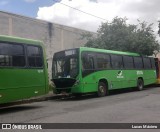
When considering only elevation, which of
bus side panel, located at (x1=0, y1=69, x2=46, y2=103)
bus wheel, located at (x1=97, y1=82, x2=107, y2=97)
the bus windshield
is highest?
the bus windshield

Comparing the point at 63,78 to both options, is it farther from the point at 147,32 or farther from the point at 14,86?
the point at 147,32

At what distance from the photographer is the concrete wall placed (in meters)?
23.5

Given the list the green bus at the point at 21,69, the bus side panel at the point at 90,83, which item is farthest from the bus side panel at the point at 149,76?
the green bus at the point at 21,69

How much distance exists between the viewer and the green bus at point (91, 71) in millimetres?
17781

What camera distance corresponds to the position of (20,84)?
1359 centimetres

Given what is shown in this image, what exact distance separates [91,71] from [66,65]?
1481 millimetres

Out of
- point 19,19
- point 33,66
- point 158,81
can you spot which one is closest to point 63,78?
point 33,66

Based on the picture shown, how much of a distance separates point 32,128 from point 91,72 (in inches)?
381

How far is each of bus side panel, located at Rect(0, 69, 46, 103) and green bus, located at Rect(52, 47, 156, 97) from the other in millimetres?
3270

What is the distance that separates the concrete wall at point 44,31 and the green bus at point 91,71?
6.15 m

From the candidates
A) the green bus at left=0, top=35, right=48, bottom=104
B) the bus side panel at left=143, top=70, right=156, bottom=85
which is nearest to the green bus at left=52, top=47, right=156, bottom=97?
the bus side panel at left=143, top=70, right=156, bottom=85

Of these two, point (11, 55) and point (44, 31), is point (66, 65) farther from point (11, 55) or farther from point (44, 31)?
point (44, 31)

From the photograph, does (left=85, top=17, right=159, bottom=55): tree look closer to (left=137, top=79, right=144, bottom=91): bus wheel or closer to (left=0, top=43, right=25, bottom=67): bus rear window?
(left=137, top=79, right=144, bottom=91): bus wheel

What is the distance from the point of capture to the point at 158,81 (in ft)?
92.1
